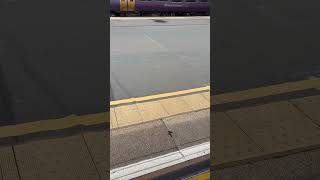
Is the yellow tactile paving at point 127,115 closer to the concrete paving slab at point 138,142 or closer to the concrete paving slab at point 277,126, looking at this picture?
the concrete paving slab at point 138,142

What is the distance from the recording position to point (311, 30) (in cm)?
801

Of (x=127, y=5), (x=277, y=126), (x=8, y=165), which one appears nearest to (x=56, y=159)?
(x=8, y=165)

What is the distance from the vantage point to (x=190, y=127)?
5.76 metres

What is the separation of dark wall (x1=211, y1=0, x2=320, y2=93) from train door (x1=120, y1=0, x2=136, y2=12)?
47.7 ft

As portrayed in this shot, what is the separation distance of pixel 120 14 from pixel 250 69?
15.8m

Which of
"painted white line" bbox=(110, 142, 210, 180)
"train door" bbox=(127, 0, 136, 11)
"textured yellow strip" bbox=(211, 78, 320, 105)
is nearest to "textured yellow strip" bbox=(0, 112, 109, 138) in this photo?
"painted white line" bbox=(110, 142, 210, 180)

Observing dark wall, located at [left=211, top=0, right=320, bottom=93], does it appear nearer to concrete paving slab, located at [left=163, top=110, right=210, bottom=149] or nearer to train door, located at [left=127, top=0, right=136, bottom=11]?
concrete paving slab, located at [left=163, top=110, right=210, bottom=149]

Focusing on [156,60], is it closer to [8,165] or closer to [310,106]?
[310,106]

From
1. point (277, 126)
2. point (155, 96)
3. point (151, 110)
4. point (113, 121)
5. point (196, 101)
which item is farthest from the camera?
point (155, 96)

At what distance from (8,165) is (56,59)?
1.22m

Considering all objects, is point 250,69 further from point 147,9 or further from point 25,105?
point 147,9

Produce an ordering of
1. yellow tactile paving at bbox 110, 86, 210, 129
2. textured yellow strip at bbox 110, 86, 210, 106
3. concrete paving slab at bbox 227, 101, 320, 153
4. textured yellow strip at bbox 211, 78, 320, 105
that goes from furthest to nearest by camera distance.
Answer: textured yellow strip at bbox 110, 86, 210, 106
textured yellow strip at bbox 211, 78, 320, 105
yellow tactile paving at bbox 110, 86, 210, 129
concrete paving slab at bbox 227, 101, 320, 153

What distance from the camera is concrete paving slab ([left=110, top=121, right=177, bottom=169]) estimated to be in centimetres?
495

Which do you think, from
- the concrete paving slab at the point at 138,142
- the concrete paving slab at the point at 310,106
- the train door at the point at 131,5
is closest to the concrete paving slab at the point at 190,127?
the concrete paving slab at the point at 138,142
